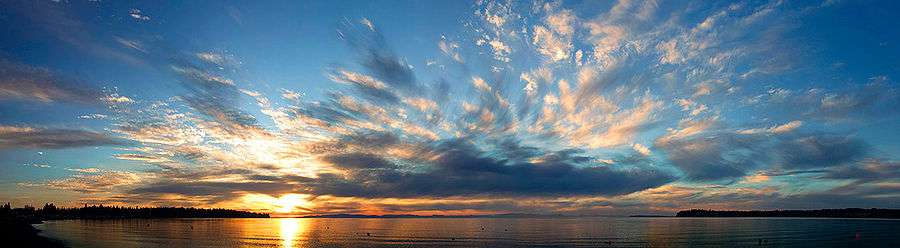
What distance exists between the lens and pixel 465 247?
88625mm

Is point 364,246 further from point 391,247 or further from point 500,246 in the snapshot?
point 500,246

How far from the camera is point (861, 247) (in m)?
86.9

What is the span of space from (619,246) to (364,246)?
48.5 m

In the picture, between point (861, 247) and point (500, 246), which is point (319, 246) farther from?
point (861, 247)

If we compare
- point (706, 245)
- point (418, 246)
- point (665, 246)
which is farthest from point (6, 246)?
point (706, 245)

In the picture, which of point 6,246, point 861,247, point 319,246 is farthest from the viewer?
point 319,246

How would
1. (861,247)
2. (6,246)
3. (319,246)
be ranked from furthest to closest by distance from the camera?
(319,246) → (861,247) → (6,246)

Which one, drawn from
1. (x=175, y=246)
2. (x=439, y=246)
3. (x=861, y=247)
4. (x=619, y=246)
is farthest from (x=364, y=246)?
Answer: (x=861, y=247)

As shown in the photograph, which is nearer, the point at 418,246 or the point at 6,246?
the point at 6,246

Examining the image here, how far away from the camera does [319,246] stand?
92500 mm

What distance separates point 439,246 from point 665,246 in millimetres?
42237

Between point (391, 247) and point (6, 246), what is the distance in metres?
58.1

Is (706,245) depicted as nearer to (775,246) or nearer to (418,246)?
(775,246)

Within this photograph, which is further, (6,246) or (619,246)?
(619,246)
